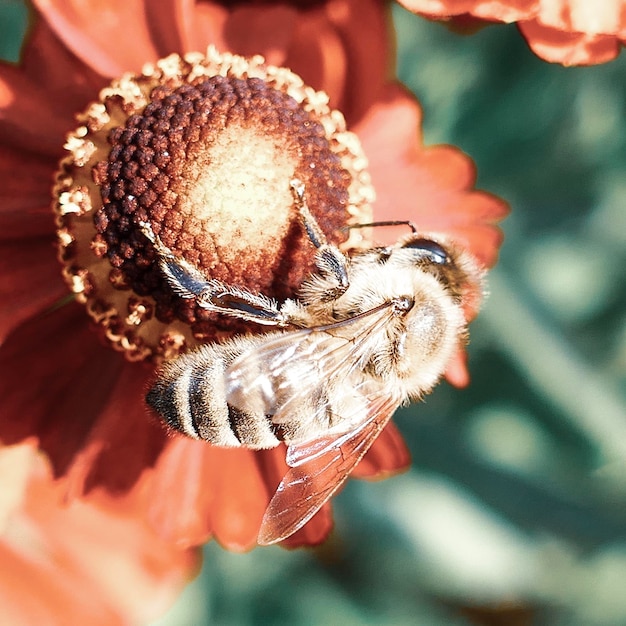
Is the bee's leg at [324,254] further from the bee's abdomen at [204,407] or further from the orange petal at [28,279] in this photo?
the orange petal at [28,279]

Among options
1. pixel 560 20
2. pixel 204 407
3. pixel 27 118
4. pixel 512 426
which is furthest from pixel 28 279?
pixel 512 426

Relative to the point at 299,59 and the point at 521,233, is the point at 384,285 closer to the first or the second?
the point at 299,59

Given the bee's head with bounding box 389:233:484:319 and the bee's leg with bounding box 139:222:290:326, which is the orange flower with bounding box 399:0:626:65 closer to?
the bee's head with bounding box 389:233:484:319

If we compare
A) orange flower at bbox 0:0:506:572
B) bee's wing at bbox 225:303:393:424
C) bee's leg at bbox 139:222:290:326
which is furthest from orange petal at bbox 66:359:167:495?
bee's wing at bbox 225:303:393:424

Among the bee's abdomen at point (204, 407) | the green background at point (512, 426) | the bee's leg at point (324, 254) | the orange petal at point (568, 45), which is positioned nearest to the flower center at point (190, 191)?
the bee's leg at point (324, 254)

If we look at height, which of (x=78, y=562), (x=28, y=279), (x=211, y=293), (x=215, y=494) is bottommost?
(x=78, y=562)

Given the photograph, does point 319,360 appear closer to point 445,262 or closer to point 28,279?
point 445,262
